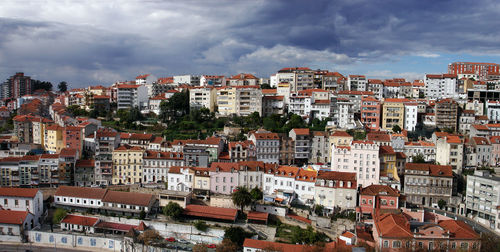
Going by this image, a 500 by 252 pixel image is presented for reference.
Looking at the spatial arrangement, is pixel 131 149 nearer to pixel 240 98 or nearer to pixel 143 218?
pixel 143 218

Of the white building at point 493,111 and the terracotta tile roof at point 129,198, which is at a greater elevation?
the white building at point 493,111

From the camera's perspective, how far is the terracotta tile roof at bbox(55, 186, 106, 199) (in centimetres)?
4169

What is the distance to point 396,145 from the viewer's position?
49281 millimetres

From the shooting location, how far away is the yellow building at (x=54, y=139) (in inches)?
2100

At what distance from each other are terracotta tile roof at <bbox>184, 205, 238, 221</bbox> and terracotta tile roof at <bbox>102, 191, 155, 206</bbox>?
160 inches

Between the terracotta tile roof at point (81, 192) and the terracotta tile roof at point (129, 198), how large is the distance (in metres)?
0.81

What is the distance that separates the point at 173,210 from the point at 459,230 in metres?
23.6

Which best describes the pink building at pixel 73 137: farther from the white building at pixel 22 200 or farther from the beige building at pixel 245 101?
the beige building at pixel 245 101

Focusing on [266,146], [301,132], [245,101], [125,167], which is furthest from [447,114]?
[125,167]

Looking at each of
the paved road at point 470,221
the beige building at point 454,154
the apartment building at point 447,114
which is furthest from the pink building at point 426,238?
the apartment building at point 447,114

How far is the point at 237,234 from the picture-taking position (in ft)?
117

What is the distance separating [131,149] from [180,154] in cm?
556

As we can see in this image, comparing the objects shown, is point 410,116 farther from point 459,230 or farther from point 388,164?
point 459,230

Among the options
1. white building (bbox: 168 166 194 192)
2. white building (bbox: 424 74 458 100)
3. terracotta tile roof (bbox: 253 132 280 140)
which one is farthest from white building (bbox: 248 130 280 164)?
white building (bbox: 424 74 458 100)
